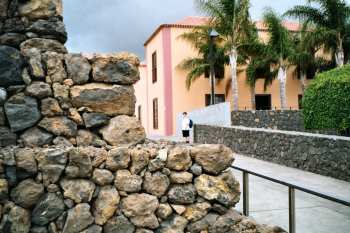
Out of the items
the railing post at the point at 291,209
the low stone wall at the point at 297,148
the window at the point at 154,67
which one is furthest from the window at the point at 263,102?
the railing post at the point at 291,209

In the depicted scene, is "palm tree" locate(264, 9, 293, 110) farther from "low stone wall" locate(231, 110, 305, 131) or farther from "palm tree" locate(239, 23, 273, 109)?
"low stone wall" locate(231, 110, 305, 131)

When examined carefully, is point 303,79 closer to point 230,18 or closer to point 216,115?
point 230,18

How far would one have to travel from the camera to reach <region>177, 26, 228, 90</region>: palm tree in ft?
78.4

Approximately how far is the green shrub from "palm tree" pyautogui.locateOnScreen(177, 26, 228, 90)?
9.58 metres

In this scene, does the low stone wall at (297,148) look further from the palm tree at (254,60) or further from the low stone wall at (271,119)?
the palm tree at (254,60)

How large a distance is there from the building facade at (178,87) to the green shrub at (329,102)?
12.2 meters

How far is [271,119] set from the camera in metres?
21.0

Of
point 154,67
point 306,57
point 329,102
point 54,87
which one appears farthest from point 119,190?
point 154,67

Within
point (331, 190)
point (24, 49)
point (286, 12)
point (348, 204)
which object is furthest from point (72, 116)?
point (286, 12)

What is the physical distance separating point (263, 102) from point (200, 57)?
20.4 ft

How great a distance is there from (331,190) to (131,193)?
16.7 feet

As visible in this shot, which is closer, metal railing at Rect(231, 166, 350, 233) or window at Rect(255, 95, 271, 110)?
metal railing at Rect(231, 166, 350, 233)

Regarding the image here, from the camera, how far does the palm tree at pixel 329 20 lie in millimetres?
23719

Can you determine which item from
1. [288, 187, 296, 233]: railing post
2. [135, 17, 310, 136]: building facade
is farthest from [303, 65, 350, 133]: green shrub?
[135, 17, 310, 136]: building facade
